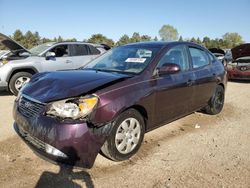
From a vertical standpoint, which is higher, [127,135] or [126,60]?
[126,60]

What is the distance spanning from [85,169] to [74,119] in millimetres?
640

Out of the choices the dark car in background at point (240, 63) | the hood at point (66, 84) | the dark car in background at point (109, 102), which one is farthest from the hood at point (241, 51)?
the hood at point (66, 84)

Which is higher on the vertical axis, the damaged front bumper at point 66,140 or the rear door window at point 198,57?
the rear door window at point 198,57

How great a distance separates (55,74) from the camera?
4.23 metres

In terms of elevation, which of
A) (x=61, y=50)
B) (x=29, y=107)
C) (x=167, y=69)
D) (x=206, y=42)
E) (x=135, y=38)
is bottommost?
(x=29, y=107)

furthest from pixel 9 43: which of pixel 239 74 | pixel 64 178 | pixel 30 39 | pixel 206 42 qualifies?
pixel 206 42

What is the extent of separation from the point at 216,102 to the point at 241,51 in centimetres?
651

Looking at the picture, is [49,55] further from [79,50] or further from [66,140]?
[66,140]

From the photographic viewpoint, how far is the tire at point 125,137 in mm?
3609

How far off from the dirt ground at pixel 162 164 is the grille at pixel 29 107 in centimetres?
68

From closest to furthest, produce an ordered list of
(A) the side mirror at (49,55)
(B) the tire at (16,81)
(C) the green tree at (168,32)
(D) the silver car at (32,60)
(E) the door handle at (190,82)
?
Answer: (E) the door handle at (190,82) → (D) the silver car at (32,60) → (B) the tire at (16,81) → (A) the side mirror at (49,55) → (C) the green tree at (168,32)

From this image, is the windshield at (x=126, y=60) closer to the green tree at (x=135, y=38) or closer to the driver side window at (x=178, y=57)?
the driver side window at (x=178, y=57)

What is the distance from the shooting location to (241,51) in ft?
38.4

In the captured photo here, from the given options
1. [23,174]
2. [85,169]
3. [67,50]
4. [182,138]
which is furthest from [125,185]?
A: [67,50]
